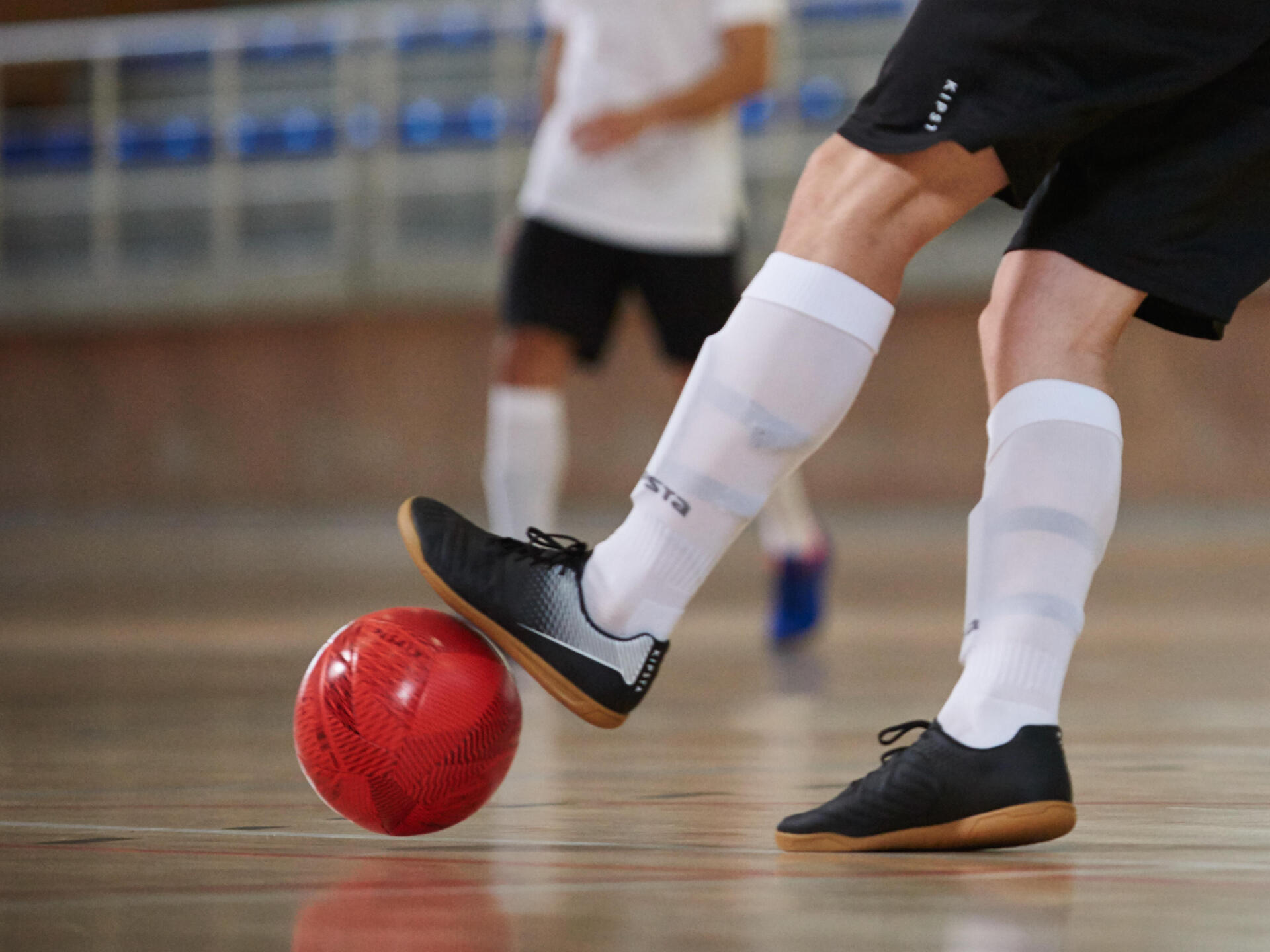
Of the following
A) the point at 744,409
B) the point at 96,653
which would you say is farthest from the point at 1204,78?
the point at 96,653

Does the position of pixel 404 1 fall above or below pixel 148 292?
above

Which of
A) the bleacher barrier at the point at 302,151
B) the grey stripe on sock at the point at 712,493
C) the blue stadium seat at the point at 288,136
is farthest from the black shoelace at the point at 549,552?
the blue stadium seat at the point at 288,136

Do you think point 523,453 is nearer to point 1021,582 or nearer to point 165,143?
point 1021,582

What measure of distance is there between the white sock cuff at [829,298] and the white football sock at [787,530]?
7.75 ft

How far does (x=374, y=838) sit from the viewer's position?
1.65 metres

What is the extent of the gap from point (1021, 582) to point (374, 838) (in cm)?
61

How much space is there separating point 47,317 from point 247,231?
4.47ft

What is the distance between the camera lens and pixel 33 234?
11.7 m

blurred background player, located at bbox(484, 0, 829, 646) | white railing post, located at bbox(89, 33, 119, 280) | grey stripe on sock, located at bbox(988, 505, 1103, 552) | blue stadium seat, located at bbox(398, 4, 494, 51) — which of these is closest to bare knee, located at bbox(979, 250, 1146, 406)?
grey stripe on sock, located at bbox(988, 505, 1103, 552)

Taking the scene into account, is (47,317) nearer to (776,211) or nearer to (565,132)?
(776,211)

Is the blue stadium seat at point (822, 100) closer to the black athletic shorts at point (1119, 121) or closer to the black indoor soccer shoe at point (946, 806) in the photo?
the black athletic shorts at point (1119, 121)

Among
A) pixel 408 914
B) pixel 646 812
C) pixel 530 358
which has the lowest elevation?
pixel 530 358

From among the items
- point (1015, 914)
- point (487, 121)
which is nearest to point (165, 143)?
point (487, 121)

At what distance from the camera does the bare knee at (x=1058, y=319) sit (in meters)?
1.66
